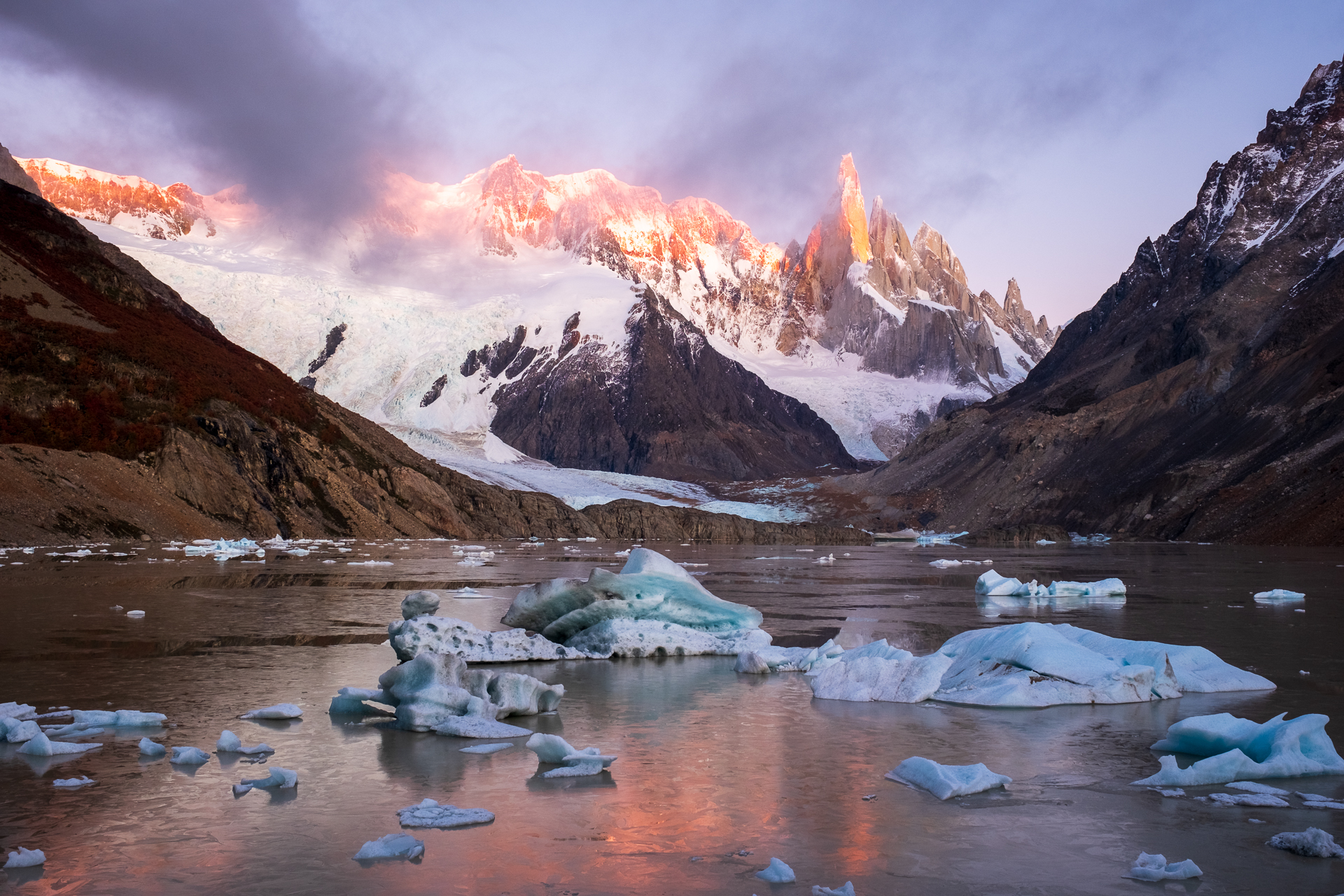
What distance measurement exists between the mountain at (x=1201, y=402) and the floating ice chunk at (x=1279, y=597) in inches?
1823

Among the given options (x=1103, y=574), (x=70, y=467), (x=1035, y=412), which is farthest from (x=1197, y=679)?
(x=1035, y=412)

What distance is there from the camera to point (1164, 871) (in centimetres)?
637

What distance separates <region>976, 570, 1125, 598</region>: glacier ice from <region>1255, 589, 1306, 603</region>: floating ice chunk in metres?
3.39

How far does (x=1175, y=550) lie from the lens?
65.2 meters

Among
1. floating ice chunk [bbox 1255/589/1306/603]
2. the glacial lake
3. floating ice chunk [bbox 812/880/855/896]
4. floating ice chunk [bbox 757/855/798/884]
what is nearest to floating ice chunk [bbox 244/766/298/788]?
the glacial lake

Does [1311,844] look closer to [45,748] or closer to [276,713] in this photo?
[276,713]

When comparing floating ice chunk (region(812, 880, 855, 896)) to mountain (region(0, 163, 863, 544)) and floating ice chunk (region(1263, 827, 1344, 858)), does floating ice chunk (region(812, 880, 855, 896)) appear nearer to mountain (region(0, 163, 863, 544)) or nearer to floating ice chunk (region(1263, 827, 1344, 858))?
floating ice chunk (region(1263, 827, 1344, 858))

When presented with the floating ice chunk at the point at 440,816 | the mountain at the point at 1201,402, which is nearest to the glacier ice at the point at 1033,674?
the floating ice chunk at the point at 440,816

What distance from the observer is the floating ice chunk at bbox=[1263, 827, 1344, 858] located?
6770 millimetres

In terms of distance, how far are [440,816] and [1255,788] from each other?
21.3ft

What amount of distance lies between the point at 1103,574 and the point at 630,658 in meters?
29.8

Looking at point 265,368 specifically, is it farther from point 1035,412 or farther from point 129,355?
point 1035,412

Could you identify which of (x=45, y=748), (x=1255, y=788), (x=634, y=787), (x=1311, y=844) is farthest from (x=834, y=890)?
(x=45, y=748)

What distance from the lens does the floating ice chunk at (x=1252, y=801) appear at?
8.08 metres
